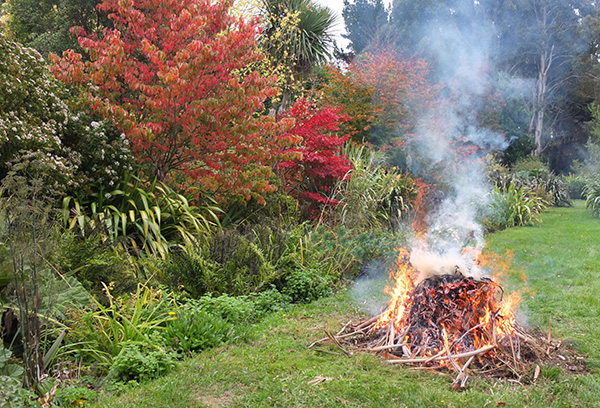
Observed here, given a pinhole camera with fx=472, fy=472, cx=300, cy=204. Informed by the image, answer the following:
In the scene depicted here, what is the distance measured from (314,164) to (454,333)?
5741 mm

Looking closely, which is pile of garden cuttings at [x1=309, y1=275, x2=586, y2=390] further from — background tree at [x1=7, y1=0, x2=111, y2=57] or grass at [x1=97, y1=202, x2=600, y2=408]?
background tree at [x1=7, y1=0, x2=111, y2=57]

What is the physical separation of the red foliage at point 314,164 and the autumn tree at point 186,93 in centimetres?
147

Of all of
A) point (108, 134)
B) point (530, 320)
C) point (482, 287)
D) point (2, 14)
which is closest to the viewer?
point (482, 287)

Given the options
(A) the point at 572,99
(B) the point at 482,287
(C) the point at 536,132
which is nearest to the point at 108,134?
(B) the point at 482,287

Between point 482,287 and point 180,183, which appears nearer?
point 482,287

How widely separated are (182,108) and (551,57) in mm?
24548

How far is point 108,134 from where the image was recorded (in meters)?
5.98

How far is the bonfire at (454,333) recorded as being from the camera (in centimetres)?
340

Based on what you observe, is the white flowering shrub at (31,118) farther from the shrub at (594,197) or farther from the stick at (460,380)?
the shrub at (594,197)

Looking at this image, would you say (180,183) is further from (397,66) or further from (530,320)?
(397,66)

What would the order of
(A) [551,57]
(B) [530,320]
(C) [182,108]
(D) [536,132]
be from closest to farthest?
(B) [530,320] → (C) [182,108] → (A) [551,57] → (D) [536,132]

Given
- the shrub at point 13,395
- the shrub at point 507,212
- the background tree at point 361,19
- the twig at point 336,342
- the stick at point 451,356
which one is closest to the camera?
the shrub at point 13,395

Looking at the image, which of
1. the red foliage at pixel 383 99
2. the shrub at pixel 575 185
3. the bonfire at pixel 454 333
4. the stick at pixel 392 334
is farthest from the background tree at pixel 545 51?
the stick at pixel 392 334

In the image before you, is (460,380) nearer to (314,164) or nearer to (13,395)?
(13,395)
